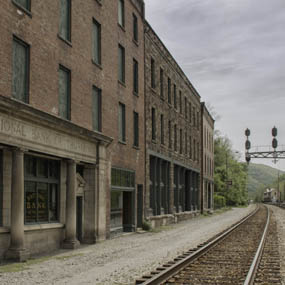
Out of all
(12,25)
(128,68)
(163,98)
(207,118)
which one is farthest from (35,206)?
(207,118)

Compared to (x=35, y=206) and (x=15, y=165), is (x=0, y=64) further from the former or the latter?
(x=35, y=206)

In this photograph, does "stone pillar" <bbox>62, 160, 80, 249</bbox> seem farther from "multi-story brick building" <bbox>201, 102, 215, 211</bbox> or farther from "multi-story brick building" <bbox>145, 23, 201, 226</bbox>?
"multi-story brick building" <bbox>201, 102, 215, 211</bbox>

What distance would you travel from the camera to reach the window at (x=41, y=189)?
1627cm

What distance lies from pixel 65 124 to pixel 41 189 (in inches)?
94.1

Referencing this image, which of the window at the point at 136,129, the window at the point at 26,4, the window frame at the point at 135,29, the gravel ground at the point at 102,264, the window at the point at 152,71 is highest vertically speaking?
the window frame at the point at 135,29

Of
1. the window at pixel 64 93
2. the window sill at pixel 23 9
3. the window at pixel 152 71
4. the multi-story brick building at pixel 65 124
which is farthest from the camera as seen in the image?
the window at pixel 152 71

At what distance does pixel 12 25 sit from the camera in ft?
48.7

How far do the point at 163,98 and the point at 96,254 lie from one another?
755 inches

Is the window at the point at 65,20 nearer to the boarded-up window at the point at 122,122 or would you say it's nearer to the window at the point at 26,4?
the window at the point at 26,4

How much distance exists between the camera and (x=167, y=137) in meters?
35.4

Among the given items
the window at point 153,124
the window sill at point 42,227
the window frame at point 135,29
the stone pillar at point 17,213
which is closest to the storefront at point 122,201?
the window sill at point 42,227

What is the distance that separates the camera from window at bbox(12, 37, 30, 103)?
15094mm

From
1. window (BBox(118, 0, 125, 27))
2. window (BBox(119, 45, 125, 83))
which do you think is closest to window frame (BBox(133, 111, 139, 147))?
window (BBox(119, 45, 125, 83))

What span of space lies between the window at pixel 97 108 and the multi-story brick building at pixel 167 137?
767 cm
